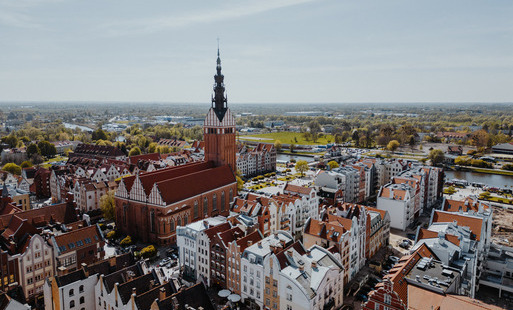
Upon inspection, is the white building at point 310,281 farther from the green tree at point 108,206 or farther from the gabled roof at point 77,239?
the green tree at point 108,206

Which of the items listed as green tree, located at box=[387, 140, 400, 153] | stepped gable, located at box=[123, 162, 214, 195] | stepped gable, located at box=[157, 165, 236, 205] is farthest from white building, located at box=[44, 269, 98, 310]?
green tree, located at box=[387, 140, 400, 153]

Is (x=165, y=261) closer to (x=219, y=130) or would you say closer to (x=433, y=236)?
(x=219, y=130)

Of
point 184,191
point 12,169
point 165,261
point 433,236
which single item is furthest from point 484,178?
point 12,169

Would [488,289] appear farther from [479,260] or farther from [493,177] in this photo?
[493,177]

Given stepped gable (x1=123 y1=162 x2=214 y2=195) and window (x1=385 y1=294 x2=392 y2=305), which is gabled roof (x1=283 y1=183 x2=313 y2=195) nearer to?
stepped gable (x1=123 y1=162 x2=214 y2=195)

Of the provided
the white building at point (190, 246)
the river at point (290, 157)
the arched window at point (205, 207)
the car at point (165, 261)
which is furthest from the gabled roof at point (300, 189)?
the river at point (290, 157)

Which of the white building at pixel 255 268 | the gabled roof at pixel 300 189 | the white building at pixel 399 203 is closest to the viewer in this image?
the white building at pixel 255 268
